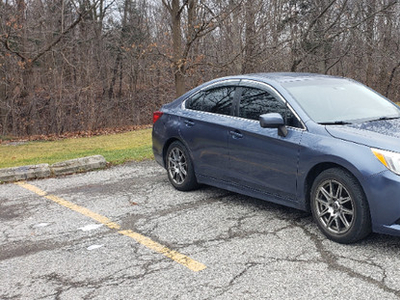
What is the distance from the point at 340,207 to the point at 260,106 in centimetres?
163

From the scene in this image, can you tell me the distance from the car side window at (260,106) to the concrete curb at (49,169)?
4.07 m

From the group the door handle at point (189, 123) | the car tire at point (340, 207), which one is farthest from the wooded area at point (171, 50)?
the car tire at point (340, 207)

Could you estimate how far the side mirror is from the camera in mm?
5008

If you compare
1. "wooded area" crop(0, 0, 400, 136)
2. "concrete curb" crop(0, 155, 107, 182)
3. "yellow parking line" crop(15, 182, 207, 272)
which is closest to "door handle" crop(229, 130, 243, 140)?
"yellow parking line" crop(15, 182, 207, 272)

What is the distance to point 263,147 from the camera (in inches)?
209

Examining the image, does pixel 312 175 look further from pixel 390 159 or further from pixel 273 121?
pixel 390 159

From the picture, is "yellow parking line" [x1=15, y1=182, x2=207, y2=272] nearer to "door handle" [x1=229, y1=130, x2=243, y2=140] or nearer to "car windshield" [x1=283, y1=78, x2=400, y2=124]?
"door handle" [x1=229, y1=130, x2=243, y2=140]

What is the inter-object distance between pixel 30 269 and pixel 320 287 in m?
2.55

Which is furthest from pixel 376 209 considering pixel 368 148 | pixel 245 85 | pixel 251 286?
pixel 245 85

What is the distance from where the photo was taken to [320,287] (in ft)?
11.9

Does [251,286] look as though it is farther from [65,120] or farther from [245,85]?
[65,120]

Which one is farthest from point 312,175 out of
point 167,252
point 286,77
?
point 167,252

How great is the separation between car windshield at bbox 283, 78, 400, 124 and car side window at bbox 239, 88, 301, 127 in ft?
0.59

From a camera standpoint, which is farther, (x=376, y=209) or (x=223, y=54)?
(x=223, y=54)
